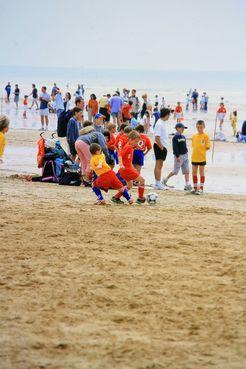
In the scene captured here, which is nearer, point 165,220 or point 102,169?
point 165,220

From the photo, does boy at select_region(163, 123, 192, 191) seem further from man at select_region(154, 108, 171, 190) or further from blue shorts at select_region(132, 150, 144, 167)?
blue shorts at select_region(132, 150, 144, 167)

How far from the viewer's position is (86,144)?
1563 centimetres

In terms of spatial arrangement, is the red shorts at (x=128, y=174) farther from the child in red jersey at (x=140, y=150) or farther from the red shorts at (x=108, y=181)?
the child in red jersey at (x=140, y=150)

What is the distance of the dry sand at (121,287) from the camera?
20.3 feet

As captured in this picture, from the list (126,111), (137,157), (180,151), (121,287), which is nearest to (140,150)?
(137,157)

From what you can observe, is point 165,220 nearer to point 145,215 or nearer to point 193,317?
point 145,215

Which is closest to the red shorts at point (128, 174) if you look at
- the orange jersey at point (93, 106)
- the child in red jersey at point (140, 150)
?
the child in red jersey at point (140, 150)

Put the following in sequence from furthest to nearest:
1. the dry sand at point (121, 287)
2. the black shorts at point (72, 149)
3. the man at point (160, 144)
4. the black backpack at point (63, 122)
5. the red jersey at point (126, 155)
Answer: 1. the black backpack at point (63, 122)
2. the black shorts at point (72, 149)
3. the man at point (160, 144)
4. the red jersey at point (126, 155)
5. the dry sand at point (121, 287)

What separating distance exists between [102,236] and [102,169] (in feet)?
9.12

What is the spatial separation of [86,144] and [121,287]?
7.88m

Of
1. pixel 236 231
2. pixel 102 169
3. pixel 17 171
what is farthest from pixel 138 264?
pixel 17 171

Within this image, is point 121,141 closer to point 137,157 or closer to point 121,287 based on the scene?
point 137,157

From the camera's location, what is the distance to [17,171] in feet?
61.9

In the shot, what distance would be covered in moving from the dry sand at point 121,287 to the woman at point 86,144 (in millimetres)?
2771
